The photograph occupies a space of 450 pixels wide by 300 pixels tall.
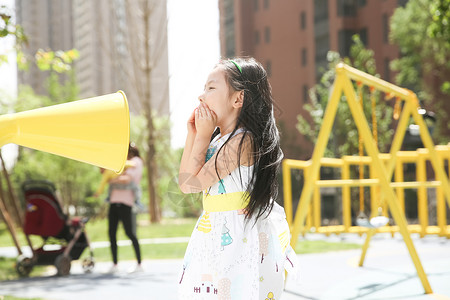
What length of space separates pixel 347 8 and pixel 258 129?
32.9 metres

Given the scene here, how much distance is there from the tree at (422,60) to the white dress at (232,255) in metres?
21.0

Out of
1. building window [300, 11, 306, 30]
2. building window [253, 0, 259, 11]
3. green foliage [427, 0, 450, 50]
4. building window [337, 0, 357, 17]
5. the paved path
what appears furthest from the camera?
building window [253, 0, 259, 11]

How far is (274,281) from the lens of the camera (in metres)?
2.12

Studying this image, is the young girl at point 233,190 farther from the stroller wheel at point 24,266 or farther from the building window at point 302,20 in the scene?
the building window at point 302,20

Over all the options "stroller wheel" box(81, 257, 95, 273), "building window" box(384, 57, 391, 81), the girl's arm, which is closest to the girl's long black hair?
the girl's arm

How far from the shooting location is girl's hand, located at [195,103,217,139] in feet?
6.93

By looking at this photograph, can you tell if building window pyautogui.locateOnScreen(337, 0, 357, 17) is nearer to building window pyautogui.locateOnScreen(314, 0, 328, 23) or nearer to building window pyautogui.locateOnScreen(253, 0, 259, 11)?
building window pyautogui.locateOnScreen(314, 0, 328, 23)

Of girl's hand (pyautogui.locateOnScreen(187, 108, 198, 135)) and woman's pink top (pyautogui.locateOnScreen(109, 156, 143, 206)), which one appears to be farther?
woman's pink top (pyautogui.locateOnScreen(109, 156, 143, 206))

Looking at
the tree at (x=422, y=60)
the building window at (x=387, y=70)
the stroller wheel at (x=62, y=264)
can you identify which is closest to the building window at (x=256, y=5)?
the building window at (x=387, y=70)

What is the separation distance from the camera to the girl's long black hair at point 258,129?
213cm

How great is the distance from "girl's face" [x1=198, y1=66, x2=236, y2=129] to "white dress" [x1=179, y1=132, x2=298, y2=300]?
9cm

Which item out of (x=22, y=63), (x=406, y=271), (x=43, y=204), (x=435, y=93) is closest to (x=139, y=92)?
(x=22, y=63)

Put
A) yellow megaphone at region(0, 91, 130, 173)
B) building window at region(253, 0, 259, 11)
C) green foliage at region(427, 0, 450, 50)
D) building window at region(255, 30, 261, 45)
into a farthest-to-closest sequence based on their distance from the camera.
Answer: building window at region(253, 0, 259, 11) → building window at region(255, 30, 261, 45) → green foliage at region(427, 0, 450, 50) → yellow megaphone at region(0, 91, 130, 173)

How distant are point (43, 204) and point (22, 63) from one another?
2.59m
